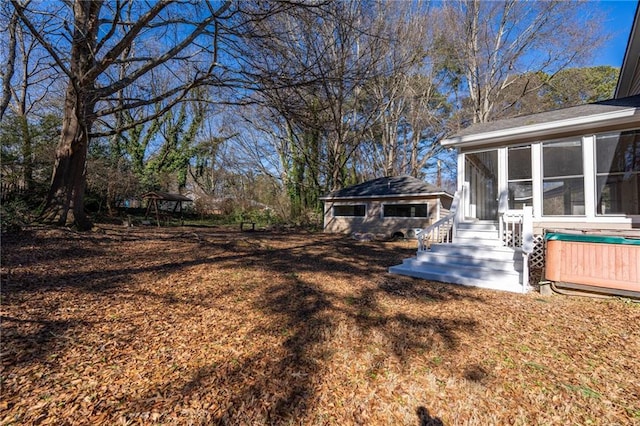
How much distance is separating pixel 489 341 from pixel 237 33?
7.07 meters

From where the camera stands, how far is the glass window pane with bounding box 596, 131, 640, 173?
5.57m

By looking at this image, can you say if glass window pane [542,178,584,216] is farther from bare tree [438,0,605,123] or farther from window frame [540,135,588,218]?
bare tree [438,0,605,123]

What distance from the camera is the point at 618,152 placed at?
568cm

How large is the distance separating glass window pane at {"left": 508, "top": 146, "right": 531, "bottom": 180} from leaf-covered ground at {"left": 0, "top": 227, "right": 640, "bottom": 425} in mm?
3410

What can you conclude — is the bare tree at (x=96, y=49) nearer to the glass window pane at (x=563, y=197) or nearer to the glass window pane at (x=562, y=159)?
the glass window pane at (x=562, y=159)

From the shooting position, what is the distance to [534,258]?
608 cm

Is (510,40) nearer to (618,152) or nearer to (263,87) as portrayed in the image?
(618,152)

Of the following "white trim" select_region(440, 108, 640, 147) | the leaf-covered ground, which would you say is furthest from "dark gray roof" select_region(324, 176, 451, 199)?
the leaf-covered ground

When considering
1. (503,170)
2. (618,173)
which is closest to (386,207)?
(503,170)

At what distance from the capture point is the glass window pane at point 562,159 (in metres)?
6.02

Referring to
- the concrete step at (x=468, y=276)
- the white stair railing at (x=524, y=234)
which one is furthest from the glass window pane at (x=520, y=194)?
the concrete step at (x=468, y=276)

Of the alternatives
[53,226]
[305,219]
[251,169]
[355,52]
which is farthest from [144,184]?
[355,52]

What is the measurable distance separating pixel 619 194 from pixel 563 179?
0.93 m

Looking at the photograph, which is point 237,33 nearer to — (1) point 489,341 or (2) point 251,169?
(1) point 489,341
